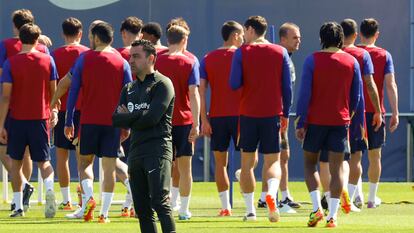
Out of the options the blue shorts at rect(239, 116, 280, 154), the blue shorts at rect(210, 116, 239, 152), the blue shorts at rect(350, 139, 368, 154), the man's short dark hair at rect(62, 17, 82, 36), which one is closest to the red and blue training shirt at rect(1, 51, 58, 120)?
the man's short dark hair at rect(62, 17, 82, 36)

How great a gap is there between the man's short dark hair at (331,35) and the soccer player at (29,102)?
336cm

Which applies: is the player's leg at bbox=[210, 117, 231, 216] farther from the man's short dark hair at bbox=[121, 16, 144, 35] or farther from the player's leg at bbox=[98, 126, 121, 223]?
the player's leg at bbox=[98, 126, 121, 223]

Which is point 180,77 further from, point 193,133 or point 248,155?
point 248,155

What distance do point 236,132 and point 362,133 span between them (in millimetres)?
1440

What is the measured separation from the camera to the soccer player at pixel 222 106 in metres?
16.4

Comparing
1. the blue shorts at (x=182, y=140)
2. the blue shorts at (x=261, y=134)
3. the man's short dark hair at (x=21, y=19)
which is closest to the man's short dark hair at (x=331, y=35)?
the blue shorts at (x=261, y=134)

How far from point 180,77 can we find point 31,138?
1907 millimetres

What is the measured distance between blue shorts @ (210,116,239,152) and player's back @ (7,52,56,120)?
195cm

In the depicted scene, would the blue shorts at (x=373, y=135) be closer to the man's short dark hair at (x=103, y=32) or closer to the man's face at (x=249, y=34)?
the man's face at (x=249, y=34)

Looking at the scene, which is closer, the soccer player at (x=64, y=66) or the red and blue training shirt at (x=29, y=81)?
the red and blue training shirt at (x=29, y=81)

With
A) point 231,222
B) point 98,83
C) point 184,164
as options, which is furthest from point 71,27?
point 231,222

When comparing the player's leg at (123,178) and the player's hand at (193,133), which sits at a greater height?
the player's hand at (193,133)

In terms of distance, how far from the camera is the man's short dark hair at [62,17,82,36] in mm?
16906

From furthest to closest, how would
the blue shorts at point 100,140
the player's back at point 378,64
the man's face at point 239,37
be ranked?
the player's back at point 378,64 < the man's face at point 239,37 < the blue shorts at point 100,140
